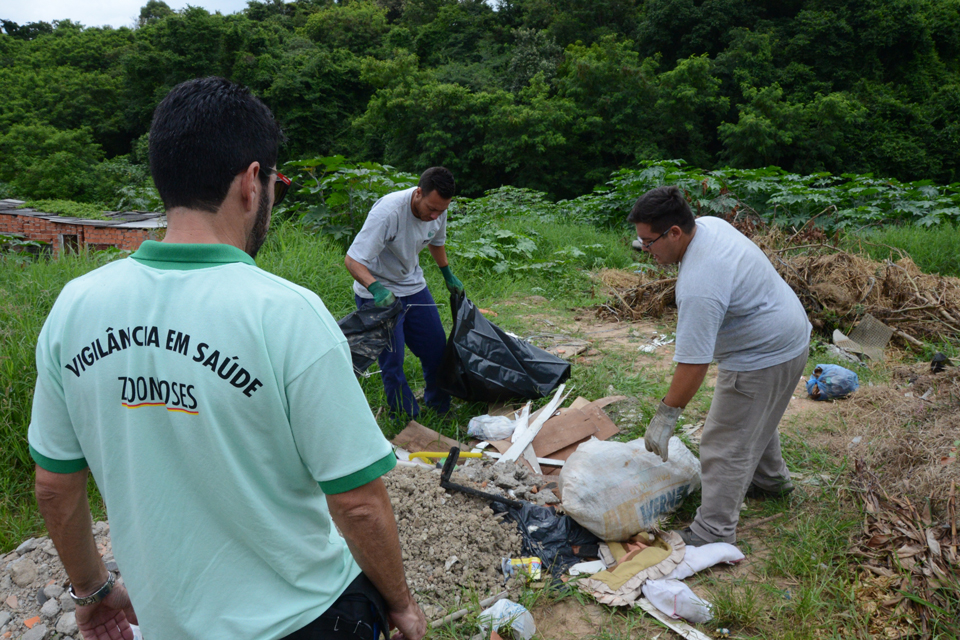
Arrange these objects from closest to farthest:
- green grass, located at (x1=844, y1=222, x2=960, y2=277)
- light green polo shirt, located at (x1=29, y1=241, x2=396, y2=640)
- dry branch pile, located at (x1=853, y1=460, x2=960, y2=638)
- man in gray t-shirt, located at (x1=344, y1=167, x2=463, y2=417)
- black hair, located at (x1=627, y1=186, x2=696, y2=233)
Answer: light green polo shirt, located at (x1=29, y1=241, x2=396, y2=640) → dry branch pile, located at (x1=853, y1=460, x2=960, y2=638) → black hair, located at (x1=627, y1=186, x2=696, y2=233) → man in gray t-shirt, located at (x1=344, y1=167, x2=463, y2=417) → green grass, located at (x1=844, y1=222, x2=960, y2=277)

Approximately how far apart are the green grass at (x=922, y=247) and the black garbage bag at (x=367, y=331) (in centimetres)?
598

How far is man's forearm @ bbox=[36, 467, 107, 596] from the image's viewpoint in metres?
1.12

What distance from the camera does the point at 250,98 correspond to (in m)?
1.06

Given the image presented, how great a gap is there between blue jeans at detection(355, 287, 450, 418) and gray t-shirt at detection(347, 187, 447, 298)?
0.09m

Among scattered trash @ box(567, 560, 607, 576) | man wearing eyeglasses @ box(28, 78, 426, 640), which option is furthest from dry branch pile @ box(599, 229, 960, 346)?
man wearing eyeglasses @ box(28, 78, 426, 640)

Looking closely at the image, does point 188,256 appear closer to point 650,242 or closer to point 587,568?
point 650,242

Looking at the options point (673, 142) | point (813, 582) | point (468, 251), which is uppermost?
point (673, 142)

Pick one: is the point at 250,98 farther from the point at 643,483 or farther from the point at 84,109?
the point at 84,109

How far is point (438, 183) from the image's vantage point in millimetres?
3475

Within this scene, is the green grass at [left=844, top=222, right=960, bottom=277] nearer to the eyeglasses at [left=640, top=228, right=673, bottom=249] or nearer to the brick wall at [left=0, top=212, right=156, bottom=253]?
the eyeglasses at [left=640, top=228, right=673, bottom=249]

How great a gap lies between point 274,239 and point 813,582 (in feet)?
18.3

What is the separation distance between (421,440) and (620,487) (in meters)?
1.39

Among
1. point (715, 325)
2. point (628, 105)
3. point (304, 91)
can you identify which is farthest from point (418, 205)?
point (304, 91)

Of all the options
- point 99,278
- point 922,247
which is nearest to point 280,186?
point 99,278
